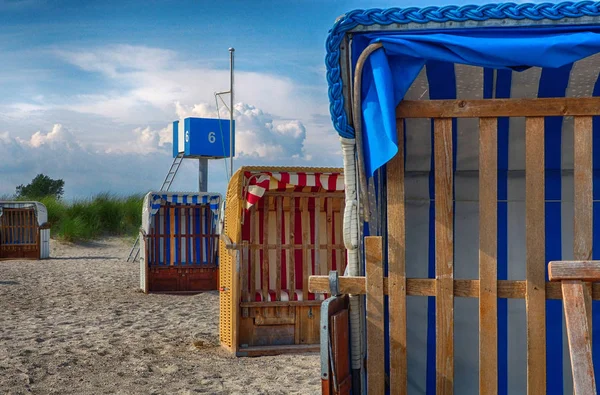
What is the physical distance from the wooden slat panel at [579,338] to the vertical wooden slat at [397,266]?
2.59ft

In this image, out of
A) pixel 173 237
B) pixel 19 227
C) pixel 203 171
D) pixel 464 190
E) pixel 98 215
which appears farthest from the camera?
pixel 98 215

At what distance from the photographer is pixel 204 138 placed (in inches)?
957

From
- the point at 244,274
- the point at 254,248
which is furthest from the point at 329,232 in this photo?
the point at 244,274

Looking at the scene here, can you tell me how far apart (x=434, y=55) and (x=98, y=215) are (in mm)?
27334

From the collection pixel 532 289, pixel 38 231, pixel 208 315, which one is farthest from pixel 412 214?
pixel 38 231

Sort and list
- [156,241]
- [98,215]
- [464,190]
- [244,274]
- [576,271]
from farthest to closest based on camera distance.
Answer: [98,215]
[156,241]
[244,274]
[464,190]
[576,271]

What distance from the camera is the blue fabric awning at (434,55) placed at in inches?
133

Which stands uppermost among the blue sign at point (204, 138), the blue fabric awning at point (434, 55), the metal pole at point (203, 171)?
the blue sign at point (204, 138)

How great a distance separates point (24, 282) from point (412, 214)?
1402 cm

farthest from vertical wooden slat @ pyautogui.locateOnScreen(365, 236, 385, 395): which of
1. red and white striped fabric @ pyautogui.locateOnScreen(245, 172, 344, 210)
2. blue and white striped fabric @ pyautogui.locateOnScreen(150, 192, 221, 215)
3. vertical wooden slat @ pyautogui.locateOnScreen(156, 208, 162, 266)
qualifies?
vertical wooden slat @ pyautogui.locateOnScreen(156, 208, 162, 266)

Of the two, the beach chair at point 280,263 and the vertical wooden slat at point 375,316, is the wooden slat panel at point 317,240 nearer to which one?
the beach chair at point 280,263

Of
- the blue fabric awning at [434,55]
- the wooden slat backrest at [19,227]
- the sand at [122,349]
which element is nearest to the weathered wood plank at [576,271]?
the blue fabric awning at [434,55]

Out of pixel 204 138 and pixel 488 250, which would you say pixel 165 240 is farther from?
pixel 488 250

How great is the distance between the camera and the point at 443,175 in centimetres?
364
